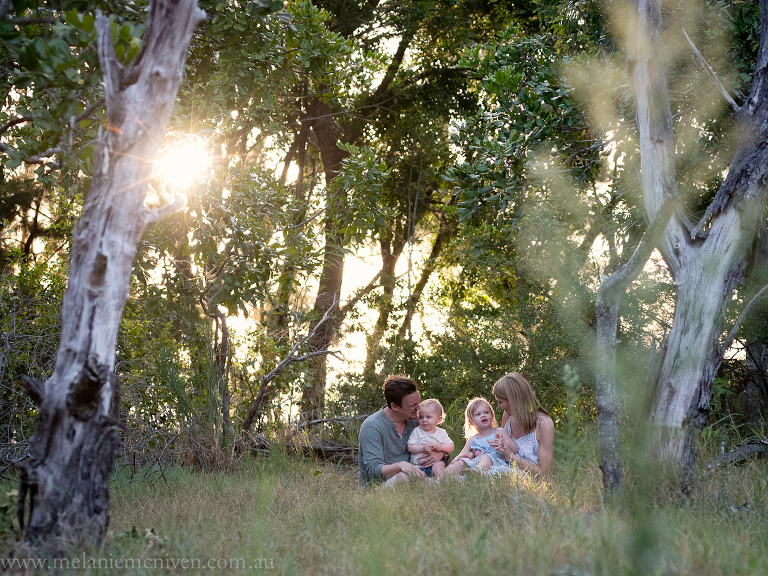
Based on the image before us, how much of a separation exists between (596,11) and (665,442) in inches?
212

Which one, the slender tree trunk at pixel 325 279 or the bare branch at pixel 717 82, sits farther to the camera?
the slender tree trunk at pixel 325 279

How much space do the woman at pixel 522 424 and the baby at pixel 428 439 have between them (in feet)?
2.00

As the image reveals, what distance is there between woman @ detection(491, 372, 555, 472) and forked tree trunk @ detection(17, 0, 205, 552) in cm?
362

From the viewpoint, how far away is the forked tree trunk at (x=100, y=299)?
3.04 metres

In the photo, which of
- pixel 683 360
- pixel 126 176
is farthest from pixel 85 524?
pixel 683 360

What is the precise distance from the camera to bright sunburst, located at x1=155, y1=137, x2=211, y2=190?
19.4 ft

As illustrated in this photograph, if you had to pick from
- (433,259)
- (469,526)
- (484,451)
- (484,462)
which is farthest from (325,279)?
(469,526)

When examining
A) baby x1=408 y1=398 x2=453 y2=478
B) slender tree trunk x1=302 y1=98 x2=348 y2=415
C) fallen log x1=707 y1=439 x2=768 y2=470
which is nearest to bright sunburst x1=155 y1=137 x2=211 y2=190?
slender tree trunk x1=302 y1=98 x2=348 y2=415

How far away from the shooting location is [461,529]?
136 inches

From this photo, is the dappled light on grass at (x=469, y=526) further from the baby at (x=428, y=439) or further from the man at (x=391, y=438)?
the baby at (x=428, y=439)

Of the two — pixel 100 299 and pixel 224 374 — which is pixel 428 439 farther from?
pixel 100 299

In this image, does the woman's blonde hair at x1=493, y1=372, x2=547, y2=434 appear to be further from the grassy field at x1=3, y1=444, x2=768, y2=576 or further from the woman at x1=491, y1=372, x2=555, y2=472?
the grassy field at x1=3, y1=444, x2=768, y2=576

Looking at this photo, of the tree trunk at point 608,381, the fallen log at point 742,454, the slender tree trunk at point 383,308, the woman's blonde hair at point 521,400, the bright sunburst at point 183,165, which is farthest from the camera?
the slender tree trunk at point 383,308

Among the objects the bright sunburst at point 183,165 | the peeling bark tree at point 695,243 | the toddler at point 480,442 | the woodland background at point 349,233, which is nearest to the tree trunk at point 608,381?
the woodland background at point 349,233
